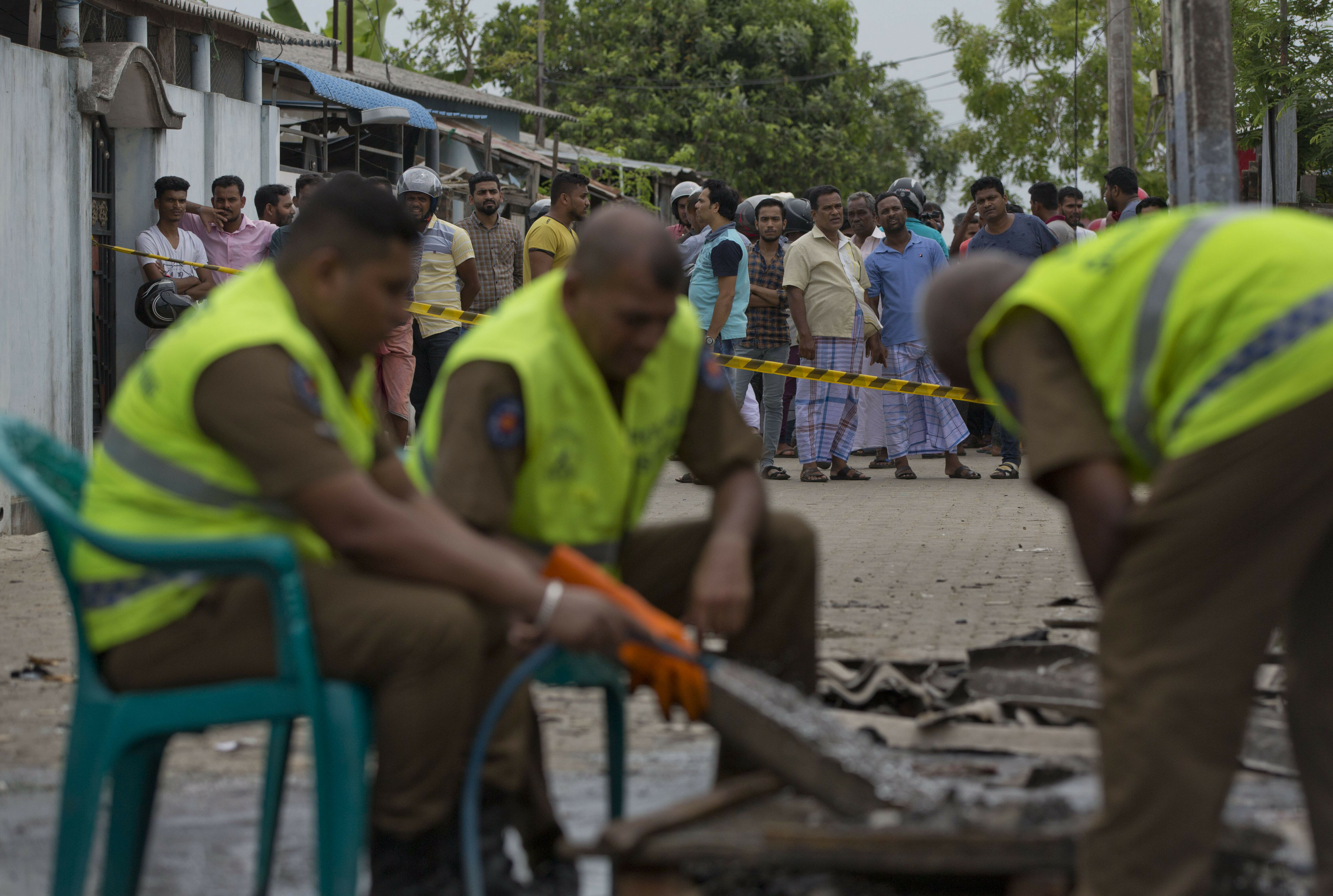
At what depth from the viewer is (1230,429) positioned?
2.38 metres

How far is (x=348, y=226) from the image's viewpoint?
2781 mm

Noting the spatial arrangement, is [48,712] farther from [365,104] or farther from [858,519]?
[365,104]

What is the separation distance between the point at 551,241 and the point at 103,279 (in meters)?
3.36

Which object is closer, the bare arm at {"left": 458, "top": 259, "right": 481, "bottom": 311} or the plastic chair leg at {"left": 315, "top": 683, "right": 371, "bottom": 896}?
the plastic chair leg at {"left": 315, "top": 683, "right": 371, "bottom": 896}

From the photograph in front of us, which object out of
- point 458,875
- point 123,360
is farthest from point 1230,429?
point 123,360

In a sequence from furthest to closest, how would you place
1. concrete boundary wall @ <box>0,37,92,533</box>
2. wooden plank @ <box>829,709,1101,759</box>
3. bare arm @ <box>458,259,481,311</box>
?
bare arm @ <box>458,259,481,311</box> < concrete boundary wall @ <box>0,37,92,533</box> < wooden plank @ <box>829,709,1101,759</box>

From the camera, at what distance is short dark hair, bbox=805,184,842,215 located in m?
11.0

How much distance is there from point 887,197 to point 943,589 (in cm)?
522

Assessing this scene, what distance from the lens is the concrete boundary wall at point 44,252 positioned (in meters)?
8.34

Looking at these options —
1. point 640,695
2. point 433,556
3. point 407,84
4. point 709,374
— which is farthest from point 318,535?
point 407,84

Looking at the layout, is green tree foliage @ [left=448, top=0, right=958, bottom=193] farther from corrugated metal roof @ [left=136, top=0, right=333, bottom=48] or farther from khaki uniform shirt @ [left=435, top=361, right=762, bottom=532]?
khaki uniform shirt @ [left=435, top=361, right=762, bottom=532]

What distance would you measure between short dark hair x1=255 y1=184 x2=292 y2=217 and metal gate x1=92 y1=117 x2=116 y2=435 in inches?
45.3

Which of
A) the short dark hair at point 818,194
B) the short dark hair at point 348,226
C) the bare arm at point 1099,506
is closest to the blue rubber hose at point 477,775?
the short dark hair at point 348,226

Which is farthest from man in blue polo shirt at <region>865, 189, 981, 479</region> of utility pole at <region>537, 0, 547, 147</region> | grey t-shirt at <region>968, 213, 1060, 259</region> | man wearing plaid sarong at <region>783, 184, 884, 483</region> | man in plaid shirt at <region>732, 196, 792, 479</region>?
utility pole at <region>537, 0, 547, 147</region>
